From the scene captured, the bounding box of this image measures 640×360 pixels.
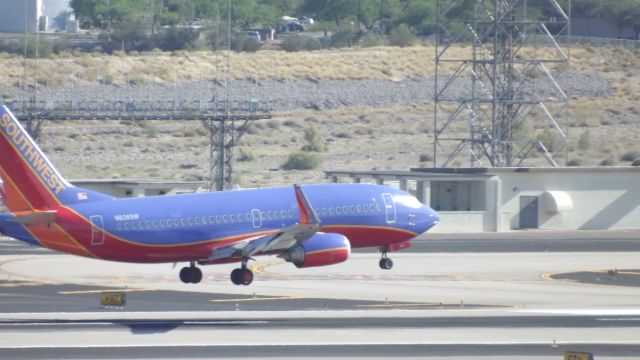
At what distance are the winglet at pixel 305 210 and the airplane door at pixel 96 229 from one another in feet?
25.1

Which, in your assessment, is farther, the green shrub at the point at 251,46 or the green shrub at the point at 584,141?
the green shrub at the point at 251,46

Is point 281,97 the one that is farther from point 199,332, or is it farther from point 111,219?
point 199,332

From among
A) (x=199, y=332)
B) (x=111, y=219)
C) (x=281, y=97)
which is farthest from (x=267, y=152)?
(x=199, y=332)

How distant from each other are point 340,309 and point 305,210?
5.07m

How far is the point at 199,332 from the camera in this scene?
4269 cm

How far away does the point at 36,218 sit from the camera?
51188mm

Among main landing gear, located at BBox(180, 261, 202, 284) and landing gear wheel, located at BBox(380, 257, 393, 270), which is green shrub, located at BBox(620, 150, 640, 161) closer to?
landing gear wheel, located at BBox(380, 257, 393, 270)

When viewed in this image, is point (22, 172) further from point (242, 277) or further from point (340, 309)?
point (340, 309)

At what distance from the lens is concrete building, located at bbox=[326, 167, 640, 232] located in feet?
289

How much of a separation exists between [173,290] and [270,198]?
5.62m

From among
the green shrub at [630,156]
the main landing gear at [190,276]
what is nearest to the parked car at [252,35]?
the green shrub at [630,156]

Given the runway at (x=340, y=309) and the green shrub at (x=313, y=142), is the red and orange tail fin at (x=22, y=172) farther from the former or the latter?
the green shrub at (x=313, y=142)

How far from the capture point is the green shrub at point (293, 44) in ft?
586

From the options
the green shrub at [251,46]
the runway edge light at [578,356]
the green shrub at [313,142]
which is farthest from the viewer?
the green shrub at [251,46]
